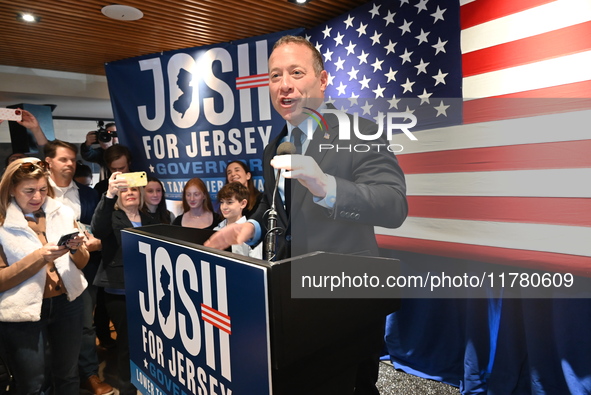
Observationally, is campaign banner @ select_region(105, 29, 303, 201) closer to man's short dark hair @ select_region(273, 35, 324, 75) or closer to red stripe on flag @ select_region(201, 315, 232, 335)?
man's short dark hair @ select_region(273, 35, 324, 75)

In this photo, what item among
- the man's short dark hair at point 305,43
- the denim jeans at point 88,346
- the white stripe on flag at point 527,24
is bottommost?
the denim jeans at point 88,346

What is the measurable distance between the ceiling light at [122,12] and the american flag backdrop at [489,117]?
5.22ft

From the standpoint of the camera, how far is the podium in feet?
2.24

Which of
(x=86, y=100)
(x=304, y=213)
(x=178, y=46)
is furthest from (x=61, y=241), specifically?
(x=86, y=100)

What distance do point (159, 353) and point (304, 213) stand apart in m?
0.52

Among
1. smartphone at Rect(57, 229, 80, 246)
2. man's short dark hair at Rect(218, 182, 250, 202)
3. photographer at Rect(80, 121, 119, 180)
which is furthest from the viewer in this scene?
photographer at Rect(80, 121, 119, 180)

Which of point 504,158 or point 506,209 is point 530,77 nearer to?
point 504,158

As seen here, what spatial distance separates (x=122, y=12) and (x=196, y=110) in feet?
3.07

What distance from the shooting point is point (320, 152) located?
3.73 ft

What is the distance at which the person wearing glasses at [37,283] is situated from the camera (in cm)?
169

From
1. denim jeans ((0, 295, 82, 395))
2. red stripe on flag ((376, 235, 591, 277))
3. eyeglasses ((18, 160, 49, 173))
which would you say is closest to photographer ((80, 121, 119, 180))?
eyeglasses ((18, 160, 49, 173))

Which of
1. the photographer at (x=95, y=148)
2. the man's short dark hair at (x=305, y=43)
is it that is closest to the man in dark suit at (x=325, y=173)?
the man's short dark hair at (x=305, y=43)

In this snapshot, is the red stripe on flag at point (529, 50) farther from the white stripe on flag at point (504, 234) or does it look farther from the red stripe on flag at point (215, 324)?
the red stripe on flag at point (215, 324)

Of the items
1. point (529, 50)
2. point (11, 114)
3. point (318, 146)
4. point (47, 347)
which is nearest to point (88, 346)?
point (47, 347)
